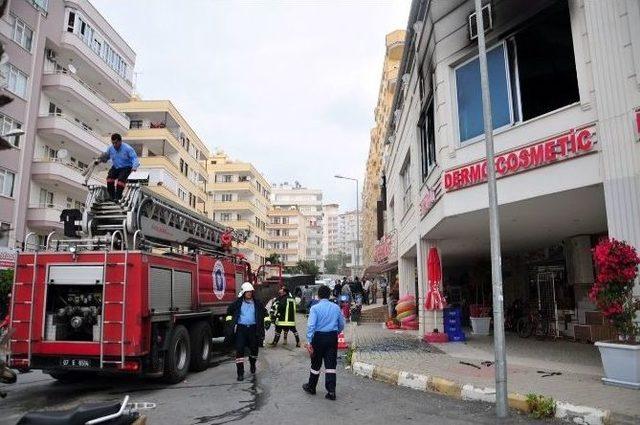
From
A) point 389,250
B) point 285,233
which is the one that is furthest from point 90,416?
point 285,233

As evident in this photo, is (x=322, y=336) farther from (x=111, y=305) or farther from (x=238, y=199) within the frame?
(x=238, y=199)

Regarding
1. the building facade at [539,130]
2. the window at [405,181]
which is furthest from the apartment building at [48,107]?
the building facade at [539,130]

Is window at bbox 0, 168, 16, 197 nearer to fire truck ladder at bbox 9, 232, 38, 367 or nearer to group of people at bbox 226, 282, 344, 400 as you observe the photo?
fire truck ladder at bbox 9, 232, 38, 367

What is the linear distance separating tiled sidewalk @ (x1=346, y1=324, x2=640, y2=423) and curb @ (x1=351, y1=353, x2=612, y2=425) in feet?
0.59

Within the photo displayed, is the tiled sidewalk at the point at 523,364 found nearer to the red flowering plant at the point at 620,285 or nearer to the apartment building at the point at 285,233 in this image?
the red flowering plant at the point at 620,285

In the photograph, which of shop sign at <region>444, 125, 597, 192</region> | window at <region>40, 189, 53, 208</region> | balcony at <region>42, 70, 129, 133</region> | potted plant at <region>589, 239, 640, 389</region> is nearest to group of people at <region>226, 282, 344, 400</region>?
potted plant at <region>589, 239, 640, 389</region>

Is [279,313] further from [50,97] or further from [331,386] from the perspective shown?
[50,97]

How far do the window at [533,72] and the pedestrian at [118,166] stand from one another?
7.03 metres

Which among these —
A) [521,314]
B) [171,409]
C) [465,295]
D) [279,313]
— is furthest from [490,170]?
[465,295]

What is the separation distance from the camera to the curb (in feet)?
20.4

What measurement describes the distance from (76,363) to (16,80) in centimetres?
2316

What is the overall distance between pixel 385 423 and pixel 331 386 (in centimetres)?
151

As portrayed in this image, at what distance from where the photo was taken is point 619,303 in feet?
24.2

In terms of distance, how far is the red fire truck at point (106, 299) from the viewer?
8.20m
